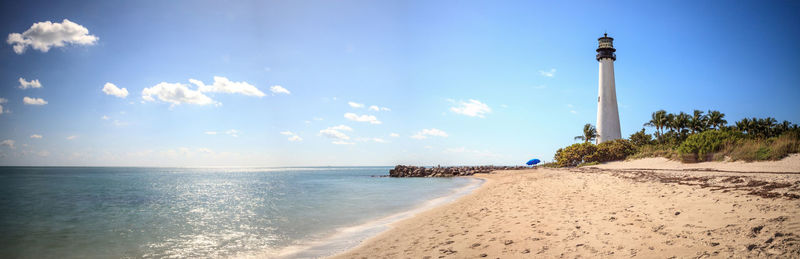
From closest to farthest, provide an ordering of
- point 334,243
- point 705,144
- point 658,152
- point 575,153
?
point 334,243, point 705,144, point 658,152, point 575,153

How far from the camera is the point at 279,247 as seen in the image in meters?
9.03

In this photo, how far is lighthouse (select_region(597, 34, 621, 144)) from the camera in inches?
2126

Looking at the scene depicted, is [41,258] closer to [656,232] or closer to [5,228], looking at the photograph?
[5,228]

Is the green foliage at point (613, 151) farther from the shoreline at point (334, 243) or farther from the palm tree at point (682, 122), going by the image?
the shoreline at point (334, 243)

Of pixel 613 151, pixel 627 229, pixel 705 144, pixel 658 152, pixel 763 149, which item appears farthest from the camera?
pixel 613 151

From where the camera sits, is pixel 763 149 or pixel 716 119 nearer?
pixel 763 149

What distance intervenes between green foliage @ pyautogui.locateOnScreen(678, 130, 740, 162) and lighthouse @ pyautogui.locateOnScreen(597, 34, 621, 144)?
25526mm

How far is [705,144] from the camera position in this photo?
1094 inches

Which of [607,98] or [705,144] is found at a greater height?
[607,98]

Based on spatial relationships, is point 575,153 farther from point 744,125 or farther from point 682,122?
point 744,125

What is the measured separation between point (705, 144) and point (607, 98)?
29.1 meters

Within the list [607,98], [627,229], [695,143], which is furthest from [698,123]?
[627,229]

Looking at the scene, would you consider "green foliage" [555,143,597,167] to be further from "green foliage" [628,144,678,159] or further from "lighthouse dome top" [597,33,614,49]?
"lighthouse dome top" [597,33,614,49]

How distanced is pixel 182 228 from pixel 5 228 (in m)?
7.93
